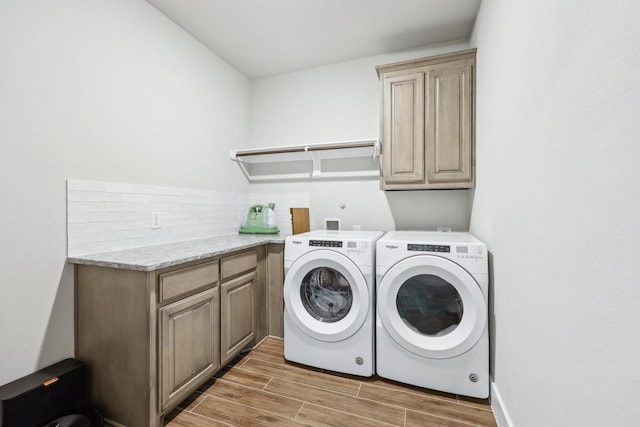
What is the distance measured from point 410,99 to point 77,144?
2211mm

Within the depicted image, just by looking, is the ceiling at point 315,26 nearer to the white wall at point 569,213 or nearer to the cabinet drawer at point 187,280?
the white wall at point 569,213

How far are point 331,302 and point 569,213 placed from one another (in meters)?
1.50

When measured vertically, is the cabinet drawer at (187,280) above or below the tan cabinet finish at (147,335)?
above

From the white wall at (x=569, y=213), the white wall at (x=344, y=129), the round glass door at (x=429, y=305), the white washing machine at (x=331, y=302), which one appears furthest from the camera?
the white wall at (x=344, y=129)

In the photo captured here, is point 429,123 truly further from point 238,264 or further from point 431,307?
point 238,264

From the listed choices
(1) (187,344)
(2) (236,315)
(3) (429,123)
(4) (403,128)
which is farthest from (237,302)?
(3) (429,123)

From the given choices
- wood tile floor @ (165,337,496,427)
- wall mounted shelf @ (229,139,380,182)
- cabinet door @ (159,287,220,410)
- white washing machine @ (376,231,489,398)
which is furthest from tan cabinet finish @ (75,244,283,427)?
wall mounted shelf @ (229,139,380,182)

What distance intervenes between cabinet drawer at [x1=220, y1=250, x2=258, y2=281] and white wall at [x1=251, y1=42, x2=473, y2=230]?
863mm

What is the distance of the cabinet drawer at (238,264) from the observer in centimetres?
186

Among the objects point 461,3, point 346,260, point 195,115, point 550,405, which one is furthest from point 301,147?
point 550,405

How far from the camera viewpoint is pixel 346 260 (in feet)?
6.03

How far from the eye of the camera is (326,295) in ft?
6.67

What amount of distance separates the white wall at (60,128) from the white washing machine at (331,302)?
3.97 feet

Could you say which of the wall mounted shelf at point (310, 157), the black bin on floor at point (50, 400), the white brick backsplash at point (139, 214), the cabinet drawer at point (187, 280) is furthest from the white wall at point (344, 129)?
the black bin on floor at point (50, 400)
